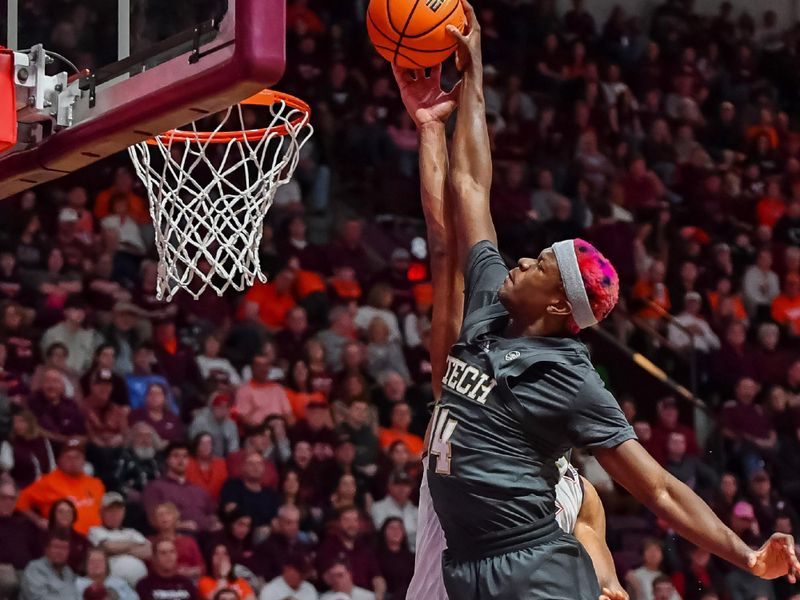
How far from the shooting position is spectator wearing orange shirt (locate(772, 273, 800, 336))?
38.5ft

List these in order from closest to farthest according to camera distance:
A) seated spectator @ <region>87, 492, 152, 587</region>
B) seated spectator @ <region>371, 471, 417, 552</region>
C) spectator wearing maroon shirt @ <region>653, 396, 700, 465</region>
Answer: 1. seated spectator @ <region>87, 492, 152, 587</region>
2. seated spectator @ <region>371, 471, 417, 552</region>
3. spectator wearing maroon shirt @ <region>653, 396, 700, 465</region>

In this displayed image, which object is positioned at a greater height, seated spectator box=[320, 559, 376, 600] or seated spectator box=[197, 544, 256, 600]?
seated spectator box=[197, 544, 256, 600]

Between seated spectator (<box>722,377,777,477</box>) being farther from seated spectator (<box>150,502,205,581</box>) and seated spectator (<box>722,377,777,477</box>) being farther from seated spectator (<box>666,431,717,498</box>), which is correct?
seated spectator (<box>150,502,205,581</box>)

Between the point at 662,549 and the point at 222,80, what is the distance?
6621 millimetres

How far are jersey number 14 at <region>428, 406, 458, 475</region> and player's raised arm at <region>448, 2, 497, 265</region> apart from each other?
619 mm

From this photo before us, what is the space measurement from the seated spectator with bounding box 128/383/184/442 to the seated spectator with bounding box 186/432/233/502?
14 cm

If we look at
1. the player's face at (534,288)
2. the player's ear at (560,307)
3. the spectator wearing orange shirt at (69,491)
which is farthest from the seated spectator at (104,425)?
the player's ear at (560,307)

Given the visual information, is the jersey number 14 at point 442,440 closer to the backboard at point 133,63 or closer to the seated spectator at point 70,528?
the backboard at point 133,63

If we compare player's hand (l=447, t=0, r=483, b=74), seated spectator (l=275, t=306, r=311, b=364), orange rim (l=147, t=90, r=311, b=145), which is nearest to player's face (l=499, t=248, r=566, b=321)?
player's hand (l=447, t=0, r=483, b=74)

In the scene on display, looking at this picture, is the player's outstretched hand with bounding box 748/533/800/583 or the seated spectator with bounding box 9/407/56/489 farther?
the seated spectator with bounding box 9/407/56/489

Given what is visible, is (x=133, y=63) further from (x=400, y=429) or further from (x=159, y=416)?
(x=400, y=429)

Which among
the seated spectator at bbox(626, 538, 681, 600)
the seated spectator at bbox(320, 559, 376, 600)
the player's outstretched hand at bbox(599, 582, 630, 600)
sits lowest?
the seated spectator at bbox(626, 538, 681, 600)

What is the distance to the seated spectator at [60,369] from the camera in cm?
827

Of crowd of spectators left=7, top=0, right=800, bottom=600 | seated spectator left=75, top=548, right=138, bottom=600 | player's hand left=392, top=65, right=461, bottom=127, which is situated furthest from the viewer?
crowd of spectators left=7, top=0, right=800, bottom=600
